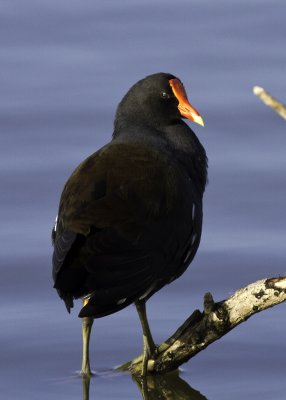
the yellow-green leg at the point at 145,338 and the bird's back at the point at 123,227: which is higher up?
the bird's back at the point at 123,227

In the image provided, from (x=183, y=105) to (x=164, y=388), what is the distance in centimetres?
135

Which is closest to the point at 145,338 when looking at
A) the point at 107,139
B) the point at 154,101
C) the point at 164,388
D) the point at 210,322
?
the point at 164,388

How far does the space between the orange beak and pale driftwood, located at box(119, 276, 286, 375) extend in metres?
1.04

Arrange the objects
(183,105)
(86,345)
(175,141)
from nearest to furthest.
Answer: (86,345) → (175,141) → (183,105)

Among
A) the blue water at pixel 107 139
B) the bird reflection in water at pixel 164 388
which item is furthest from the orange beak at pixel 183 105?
the bird reflection in water at pixel 164 388

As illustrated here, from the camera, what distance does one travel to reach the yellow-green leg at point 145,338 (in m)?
7.01

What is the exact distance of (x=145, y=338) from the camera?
7004 millimetres

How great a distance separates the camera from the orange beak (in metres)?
7.41

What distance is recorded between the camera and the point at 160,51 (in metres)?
9.80

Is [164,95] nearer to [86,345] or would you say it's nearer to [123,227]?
[123,227]

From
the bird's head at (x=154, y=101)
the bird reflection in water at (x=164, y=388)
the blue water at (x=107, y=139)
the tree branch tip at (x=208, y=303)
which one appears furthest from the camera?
the bird's head at (x=154, y=101)

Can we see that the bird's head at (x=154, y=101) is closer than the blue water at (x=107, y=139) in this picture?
No

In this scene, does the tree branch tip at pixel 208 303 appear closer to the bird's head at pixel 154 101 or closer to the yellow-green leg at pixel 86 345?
the yellow-green leg at pixel 86 345

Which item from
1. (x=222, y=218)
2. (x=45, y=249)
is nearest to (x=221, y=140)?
(x=222, y=218)
